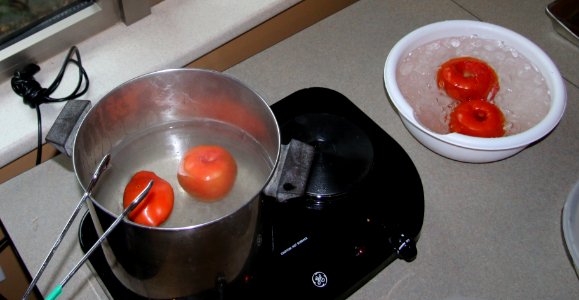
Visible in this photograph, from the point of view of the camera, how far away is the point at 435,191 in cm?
79

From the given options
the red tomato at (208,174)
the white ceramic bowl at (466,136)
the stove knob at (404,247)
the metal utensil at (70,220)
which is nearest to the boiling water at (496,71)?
the white ceramic bowl at (466,136)

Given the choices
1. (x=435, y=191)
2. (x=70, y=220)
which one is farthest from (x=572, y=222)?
(x=70, y=220)

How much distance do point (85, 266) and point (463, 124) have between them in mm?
530

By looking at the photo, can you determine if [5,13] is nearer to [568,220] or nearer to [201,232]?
[201,232]

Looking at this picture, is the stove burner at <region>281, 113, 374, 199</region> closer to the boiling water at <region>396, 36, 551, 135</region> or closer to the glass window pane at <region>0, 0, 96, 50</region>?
the boiling water at <region>396, 36, 551, 135</region>

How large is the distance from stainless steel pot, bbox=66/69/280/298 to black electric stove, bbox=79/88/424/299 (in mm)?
51

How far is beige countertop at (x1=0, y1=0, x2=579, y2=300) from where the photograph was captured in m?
0.70

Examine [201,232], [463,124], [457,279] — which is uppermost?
[201,232]

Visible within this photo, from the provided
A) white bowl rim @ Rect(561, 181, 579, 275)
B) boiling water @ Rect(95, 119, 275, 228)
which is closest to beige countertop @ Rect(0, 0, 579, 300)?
white bowl rim @ Rect(561, 181, 579, 275)

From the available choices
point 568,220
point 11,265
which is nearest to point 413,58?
point 568,220

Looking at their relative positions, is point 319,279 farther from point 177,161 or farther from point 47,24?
point 47,24

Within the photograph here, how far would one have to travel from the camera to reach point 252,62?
A: 908mm

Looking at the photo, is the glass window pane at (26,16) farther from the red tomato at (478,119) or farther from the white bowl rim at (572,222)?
the white bowl rim at (572,222)

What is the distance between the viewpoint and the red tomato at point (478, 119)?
2.48ft
